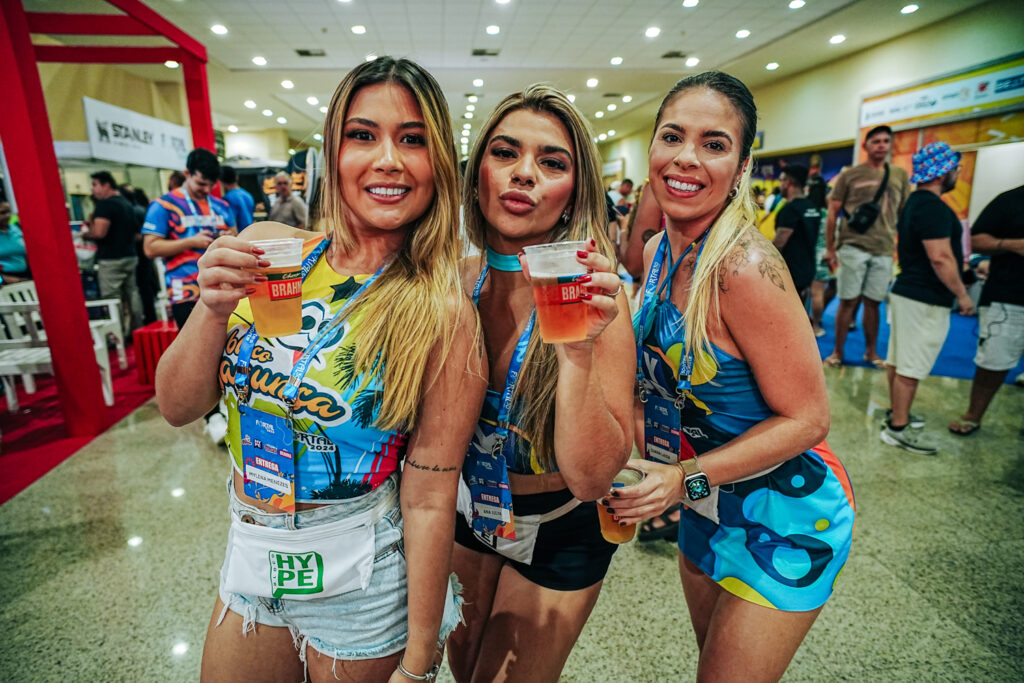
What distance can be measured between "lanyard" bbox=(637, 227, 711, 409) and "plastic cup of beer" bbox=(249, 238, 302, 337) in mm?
940

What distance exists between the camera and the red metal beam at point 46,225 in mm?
3501

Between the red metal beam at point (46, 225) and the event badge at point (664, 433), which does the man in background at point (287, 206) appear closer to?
the red metal beam at point (46, 225)

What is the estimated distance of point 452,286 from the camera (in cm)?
120

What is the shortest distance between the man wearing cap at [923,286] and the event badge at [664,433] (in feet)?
10.2

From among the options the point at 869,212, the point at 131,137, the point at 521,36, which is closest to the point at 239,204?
the point at 131,137

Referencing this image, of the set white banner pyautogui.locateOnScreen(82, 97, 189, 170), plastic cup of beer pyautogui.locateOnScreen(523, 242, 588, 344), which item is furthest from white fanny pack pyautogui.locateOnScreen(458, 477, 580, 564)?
white banner pyautogui.locateOnScreen(82, 97, 189, 170)

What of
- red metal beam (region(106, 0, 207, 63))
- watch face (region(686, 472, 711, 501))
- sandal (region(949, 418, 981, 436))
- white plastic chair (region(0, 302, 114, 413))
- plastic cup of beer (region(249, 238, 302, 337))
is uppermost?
red metal beam (region(106, 0, 207, 63))

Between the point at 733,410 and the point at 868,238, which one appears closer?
the point at 733,410

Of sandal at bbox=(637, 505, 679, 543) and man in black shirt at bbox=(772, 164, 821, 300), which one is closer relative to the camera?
sandal at bbox=(637, 505, 679, 543)

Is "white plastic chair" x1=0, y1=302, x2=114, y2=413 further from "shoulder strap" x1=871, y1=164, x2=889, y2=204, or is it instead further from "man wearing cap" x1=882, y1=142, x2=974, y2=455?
"shoulder strap" x1=871, y1=164, x2=889, y2=204

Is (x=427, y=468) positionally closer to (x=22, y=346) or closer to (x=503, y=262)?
(x=503, y=262)

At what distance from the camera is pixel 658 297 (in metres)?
1.51

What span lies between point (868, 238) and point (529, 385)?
17.9 ft

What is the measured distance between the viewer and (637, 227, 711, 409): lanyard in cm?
135
